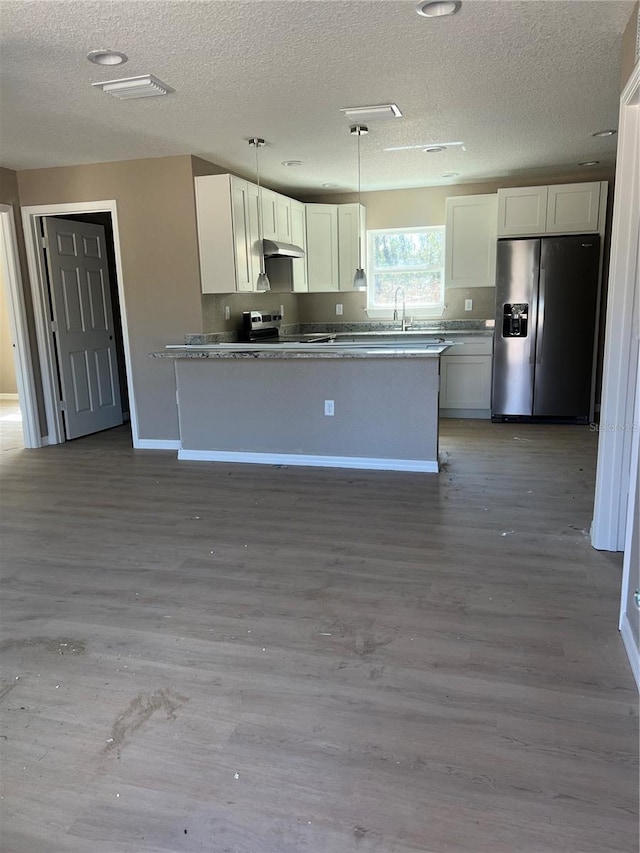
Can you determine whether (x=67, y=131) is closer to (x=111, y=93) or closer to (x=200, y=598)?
(x=111, y=93)

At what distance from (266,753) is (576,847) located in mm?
830

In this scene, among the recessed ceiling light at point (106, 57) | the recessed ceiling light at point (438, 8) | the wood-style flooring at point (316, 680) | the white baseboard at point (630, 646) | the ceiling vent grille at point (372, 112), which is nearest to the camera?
the wood-style flooring at point (316, 680)

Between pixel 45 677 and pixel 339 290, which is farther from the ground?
pixel 339 290

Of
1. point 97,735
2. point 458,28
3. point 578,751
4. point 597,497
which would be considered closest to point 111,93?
point 458,28

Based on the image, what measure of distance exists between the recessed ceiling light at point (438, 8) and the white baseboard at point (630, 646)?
2.49 meters

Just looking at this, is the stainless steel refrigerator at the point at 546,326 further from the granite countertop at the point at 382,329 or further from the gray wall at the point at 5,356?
the gray wall at the point at 5,356

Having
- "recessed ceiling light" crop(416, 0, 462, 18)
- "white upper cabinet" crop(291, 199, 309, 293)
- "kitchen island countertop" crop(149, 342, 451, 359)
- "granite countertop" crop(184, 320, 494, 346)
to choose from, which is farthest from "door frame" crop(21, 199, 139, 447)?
"recessed ceiling light" crop(416, 0, 462, 18)

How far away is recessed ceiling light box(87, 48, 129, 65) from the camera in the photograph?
2781 mm

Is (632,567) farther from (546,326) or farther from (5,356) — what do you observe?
(5,356)

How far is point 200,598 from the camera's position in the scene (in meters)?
2.66

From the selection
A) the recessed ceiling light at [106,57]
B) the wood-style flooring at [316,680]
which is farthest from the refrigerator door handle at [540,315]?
the recessed ceiling light at [106,57]

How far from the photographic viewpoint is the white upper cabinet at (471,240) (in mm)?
6121

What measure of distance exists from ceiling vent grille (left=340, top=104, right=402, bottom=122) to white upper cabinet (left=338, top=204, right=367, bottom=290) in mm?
2666

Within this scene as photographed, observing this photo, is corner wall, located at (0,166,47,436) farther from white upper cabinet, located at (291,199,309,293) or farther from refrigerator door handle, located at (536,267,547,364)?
refrigerator door handle, located at (536,267,547,364)
